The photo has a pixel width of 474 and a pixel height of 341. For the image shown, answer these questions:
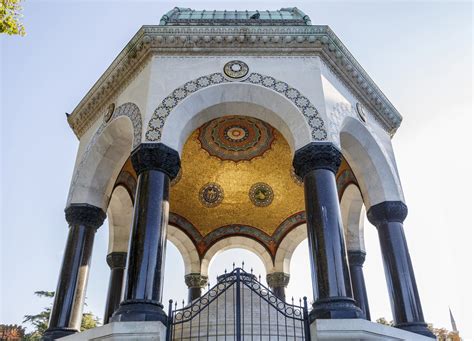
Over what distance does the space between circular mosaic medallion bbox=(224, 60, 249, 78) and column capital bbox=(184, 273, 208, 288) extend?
7.79 m

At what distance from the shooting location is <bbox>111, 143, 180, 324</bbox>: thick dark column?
5910mm

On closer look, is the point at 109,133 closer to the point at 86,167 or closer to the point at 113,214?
the point at 86,167

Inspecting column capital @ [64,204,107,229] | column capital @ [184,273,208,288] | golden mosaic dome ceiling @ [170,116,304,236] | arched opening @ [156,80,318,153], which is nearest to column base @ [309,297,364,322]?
arched opening @ [156,80,318,153]

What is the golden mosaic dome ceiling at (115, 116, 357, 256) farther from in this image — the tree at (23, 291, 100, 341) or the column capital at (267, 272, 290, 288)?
the tree at (23, 291, 100, 341)

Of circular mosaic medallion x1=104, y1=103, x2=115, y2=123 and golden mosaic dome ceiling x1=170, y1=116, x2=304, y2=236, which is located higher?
golden mosaic dome ceiling x1=170, y1=116, x2=304, y2=236

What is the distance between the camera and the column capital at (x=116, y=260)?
11016 mm

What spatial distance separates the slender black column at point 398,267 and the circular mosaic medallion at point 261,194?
498 centimetres

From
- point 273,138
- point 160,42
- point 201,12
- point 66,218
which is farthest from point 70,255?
point 201,12

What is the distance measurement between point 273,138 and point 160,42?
4.50m

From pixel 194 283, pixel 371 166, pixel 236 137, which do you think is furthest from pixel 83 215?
pixel 371 166

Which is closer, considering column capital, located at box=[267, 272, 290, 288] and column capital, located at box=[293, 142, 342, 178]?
column capital, located at box=[293, 142, 342, 178]

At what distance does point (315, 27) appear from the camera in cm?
852

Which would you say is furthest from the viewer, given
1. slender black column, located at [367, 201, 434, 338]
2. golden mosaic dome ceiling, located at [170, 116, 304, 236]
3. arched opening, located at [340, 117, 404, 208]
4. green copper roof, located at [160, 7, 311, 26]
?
golden mosaic dome ceiling, located at [170, 116, 304, 236]

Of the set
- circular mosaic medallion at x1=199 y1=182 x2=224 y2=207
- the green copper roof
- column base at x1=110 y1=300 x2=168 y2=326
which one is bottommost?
column base at x1=110 y1=300 x2=168 y2=326
